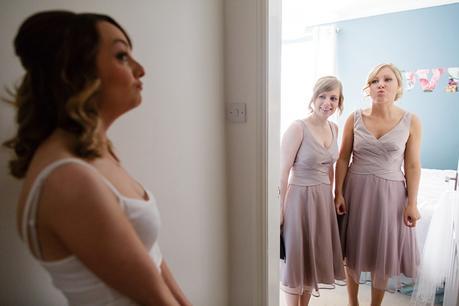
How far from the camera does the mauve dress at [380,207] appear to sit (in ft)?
5.28

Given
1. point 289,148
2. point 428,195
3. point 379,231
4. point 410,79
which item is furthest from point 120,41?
point 410,79

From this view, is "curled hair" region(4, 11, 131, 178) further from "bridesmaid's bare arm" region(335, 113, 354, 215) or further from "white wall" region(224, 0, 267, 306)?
"bridesmaid's bare arm" region(335, 113, 354, 215)

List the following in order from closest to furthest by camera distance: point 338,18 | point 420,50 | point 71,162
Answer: point 71,162, point 420,50, point 338,18

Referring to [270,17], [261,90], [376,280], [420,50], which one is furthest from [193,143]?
[420,50]

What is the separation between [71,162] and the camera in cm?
51

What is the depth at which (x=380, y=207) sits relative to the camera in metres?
1.62

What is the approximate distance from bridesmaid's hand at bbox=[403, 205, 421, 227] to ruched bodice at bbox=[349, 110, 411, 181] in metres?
0.16

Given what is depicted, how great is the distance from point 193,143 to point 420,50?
11.0 ft

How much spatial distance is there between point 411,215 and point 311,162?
61 centimetres

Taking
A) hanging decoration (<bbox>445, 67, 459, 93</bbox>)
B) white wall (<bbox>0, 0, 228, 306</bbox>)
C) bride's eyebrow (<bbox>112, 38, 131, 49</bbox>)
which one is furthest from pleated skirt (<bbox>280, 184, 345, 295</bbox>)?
hanging decoration (<bbox>445, 67, 459, 93</bbox>)

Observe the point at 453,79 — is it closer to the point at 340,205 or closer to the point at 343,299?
the point at 340,205

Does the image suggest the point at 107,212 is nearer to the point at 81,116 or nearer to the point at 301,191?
the point at 81,116

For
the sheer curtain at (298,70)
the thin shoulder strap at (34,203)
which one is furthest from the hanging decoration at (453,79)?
the thin shoulder strap at (34,203)

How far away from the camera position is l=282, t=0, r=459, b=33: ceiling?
3.28 metres
